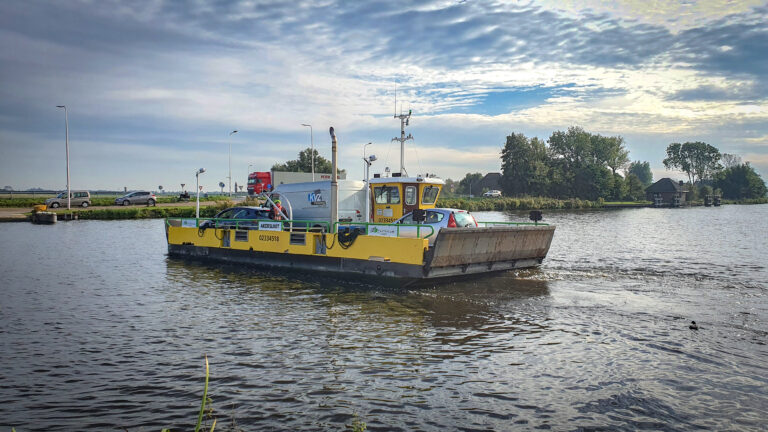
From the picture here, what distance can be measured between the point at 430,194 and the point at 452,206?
46.8m

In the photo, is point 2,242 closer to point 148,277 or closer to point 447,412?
point 148,277

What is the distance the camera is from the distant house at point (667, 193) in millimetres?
122375

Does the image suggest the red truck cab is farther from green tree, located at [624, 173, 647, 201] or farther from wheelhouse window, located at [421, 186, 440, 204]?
green tree, located at [624, 173, 647, 201]

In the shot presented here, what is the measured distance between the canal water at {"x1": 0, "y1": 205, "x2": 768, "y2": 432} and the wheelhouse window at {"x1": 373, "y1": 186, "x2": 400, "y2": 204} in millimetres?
3883

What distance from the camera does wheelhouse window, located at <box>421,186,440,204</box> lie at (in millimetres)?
18875

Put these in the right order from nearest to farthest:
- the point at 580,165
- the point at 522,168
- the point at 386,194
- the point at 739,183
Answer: the point at 386,194, the point at 522,168, the point at 580,165, the point at 739,183

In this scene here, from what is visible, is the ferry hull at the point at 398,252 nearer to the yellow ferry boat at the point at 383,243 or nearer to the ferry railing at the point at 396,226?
the yellow ferry boat at the point at 383,243

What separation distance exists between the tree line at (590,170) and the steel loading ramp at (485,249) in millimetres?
93889

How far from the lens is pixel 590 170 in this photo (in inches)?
4668

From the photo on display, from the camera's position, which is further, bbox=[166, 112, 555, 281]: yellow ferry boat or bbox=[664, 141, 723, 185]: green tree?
bbox=[664, 141, 723, 185]: green tree

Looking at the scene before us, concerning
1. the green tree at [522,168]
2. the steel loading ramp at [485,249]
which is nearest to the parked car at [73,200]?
the steel loading ramp at [485,249]

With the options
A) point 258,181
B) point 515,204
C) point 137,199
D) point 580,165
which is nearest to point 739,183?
point 580,165

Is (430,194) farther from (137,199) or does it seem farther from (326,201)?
(137,199)

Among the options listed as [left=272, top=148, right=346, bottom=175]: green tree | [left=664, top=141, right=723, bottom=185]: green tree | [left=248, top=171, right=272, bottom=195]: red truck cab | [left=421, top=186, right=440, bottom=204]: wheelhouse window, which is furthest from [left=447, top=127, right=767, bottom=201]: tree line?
[left=421, top=186, right=440, bottom=204]: wheelhouse window
